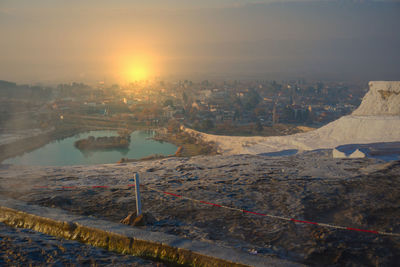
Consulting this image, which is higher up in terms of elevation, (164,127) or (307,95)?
(307,95)

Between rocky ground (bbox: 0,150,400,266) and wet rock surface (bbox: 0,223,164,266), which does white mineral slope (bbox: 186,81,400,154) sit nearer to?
rocky ground (bbox: 0,150,400,266)

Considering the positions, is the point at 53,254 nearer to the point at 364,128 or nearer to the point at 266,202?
the point at 266,202

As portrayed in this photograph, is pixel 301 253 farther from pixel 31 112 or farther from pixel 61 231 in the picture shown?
pixel 31 112

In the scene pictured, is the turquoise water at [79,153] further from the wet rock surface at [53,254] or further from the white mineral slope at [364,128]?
the wet rock surface at [53,254]

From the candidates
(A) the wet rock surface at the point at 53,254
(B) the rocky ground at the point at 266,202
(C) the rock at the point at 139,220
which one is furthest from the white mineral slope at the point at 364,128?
(A) the wet rock surface at the point at 53,254

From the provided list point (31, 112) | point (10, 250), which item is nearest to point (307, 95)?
point (31, 112)

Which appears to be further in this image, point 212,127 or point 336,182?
point 212,127
